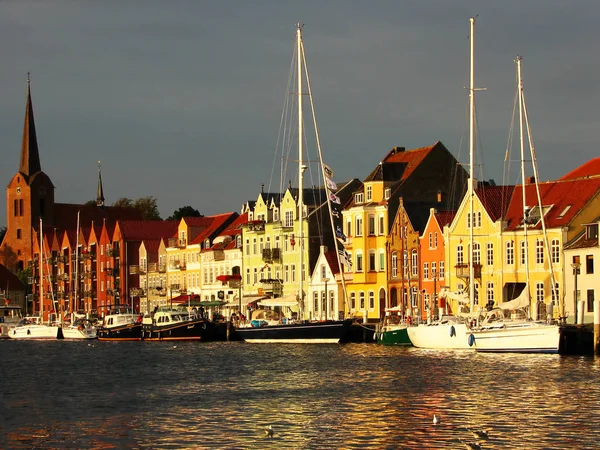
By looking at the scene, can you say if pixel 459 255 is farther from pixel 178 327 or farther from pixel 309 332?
pixel 178 327

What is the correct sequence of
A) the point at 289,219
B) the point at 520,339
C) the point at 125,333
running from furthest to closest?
the point at 289,219 → the point at 125,333 → the point at 520,339

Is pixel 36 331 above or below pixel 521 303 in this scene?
below

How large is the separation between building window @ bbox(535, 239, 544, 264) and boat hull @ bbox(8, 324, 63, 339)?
194 feet

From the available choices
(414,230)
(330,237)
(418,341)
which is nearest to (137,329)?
(330,237)

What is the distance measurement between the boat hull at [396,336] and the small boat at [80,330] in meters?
46.2

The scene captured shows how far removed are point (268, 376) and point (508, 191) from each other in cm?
4351

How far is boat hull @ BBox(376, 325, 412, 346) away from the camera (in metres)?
84.4

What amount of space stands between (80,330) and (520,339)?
222ft

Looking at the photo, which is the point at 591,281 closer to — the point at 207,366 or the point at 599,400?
the point at 207,366

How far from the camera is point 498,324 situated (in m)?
71.0

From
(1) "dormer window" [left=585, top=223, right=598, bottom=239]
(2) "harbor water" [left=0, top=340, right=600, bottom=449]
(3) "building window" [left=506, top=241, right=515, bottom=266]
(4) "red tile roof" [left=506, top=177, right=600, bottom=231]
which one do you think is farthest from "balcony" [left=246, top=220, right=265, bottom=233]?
(2) "harbor water" [left=0, top=340, right=600, bottom=449]

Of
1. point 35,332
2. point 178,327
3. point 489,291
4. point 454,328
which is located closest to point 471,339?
point 454,328

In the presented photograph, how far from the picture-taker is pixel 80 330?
Answer: 12756 centimetres

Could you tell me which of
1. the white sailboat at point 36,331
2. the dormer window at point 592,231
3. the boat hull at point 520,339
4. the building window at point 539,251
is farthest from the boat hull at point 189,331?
the boat hull at point 520,339
